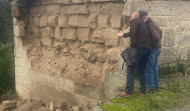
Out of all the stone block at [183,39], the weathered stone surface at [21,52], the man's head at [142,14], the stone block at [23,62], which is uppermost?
the man's head at [142,14]

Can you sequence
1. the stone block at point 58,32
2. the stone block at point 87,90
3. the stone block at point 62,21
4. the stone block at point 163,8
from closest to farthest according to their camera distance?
the stone block at point 163,8 → the stone block at point 87,90 → the stone block at point 62,21 → the stone block at point 58,32

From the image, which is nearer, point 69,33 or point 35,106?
point 69,33

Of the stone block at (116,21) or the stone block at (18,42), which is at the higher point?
the stone block at (116,21)

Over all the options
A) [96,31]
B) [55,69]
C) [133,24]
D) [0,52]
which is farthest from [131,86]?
[0,52]

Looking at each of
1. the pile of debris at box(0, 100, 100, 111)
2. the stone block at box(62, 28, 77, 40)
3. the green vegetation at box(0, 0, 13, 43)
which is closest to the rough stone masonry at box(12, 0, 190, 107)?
the stone block at box(62, 28, 77, 40)

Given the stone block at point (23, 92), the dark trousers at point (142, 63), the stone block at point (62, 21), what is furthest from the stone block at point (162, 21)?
the stone block at point (23, 92)

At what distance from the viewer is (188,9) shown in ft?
16.0

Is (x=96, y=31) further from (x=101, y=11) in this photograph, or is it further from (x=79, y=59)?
(x=79, y=59)

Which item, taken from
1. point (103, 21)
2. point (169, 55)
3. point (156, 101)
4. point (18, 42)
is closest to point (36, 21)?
point (18, 42)

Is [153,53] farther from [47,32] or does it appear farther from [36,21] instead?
[36,21]

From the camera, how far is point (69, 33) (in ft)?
17.9

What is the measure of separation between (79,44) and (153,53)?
1.83 meters

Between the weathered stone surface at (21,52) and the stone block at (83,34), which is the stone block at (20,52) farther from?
the stone block at (83,34)

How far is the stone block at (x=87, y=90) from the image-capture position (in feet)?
16.2
